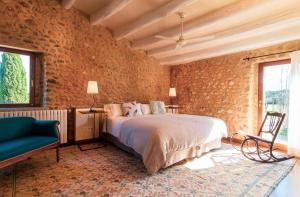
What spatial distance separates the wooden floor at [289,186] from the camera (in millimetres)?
2055

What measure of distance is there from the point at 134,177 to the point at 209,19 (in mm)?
2915

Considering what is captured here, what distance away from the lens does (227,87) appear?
4766 millimetres

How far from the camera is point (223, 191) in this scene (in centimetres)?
208

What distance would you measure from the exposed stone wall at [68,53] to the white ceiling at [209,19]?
1.02 ft

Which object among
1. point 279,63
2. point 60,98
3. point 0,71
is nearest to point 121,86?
point 60,98

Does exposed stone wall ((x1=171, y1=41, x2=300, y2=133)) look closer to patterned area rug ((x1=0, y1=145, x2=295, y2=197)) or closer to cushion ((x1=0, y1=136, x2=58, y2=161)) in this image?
patterned area rug ((x1=0, y1=145, x2=295, y2=197))

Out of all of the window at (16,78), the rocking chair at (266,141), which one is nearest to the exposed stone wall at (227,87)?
the rocking chair at (266,141)

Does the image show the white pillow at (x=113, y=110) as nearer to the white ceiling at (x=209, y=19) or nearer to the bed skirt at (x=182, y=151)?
the bed skirt at (x=182, y=151)

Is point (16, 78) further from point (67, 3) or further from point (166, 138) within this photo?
point (166, 138)

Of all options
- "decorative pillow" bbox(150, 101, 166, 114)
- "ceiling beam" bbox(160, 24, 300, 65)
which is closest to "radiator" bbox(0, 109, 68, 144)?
"decorative pillow" bbox(150, 101, 166, 114)

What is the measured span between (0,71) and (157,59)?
412cm

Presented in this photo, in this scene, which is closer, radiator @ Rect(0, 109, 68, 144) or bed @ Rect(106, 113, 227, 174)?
bed @ Rect(106, 113, 227, 174)

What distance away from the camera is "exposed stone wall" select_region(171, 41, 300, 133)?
14.2ft

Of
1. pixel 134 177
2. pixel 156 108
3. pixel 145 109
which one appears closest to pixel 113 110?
pixel 145 109
